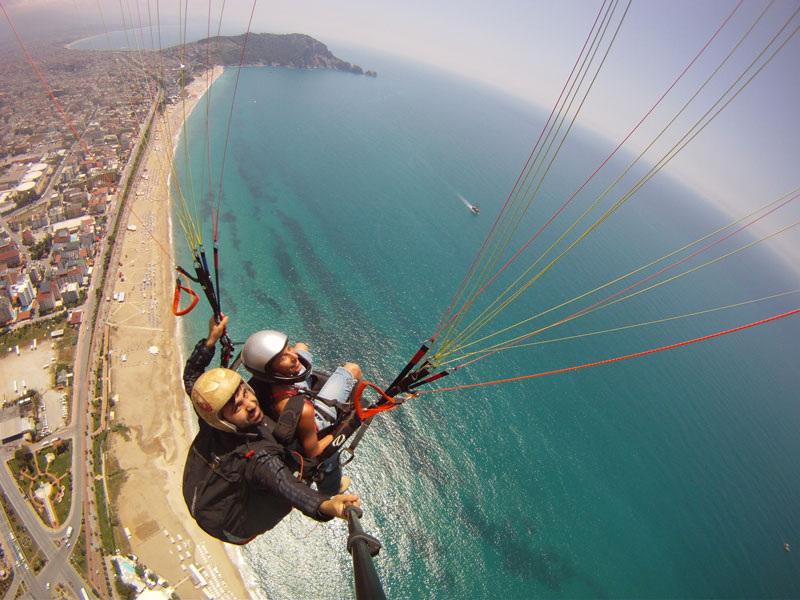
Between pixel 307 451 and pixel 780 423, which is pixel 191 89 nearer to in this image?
pixel 307 451

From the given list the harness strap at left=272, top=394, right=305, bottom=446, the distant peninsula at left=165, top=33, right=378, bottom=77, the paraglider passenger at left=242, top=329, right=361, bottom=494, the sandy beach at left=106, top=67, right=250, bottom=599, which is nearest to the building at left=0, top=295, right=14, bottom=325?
the sandy beach at left=106, top=67, right=250, bottom=599

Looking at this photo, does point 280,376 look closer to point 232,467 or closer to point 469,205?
point 232,467

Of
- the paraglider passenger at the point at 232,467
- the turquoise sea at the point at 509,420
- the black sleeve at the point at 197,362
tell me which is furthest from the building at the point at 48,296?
the paraglider passenger at the point at 232,467

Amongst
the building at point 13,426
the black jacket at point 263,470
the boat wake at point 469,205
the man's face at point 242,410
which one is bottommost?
the building at point 13,426

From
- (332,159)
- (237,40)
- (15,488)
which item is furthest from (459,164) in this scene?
(237,40)

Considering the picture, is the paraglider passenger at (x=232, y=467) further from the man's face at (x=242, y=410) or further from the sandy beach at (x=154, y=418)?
the sandy beach at (x=154, y=418)

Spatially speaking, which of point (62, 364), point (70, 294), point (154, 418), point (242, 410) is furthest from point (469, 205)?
point (242, 410)
